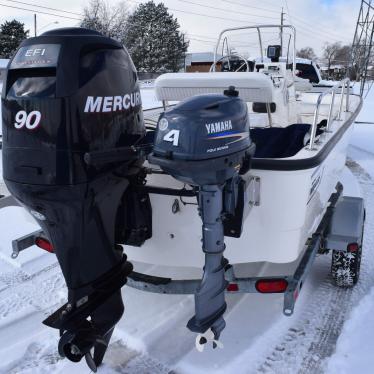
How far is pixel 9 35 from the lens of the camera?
145 feet

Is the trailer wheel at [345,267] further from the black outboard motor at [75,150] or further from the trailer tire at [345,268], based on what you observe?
the black outboard motor at [75,150]

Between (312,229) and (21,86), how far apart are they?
5.86ft

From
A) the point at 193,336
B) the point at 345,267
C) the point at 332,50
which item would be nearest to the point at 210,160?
the point at 193,336

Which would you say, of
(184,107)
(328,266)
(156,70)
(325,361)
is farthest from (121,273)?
(156,70)

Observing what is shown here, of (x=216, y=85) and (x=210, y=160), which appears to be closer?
(x=210, y=160)

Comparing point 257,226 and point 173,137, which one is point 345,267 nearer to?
point 257,226

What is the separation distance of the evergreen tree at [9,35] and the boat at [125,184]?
46.5 metres

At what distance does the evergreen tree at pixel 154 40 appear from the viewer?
44219 millimetres

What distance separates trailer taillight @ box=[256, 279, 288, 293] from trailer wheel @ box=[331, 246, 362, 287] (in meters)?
0.98

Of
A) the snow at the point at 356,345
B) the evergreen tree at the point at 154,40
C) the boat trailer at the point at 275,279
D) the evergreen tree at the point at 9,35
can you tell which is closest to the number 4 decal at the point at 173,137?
the boat trailer at the point at 275,279

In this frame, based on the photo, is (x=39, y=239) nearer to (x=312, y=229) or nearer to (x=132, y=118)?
(x=132, y=118)

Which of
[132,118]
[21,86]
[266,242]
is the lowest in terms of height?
[266,242]

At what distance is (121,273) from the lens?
2.04 m

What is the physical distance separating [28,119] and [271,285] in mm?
1352
